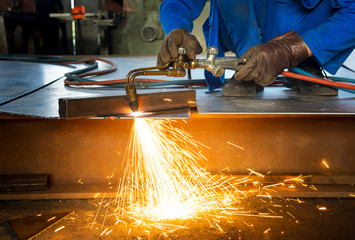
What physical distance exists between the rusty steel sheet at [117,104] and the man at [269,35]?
27 cm

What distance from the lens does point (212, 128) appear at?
5.46 feet

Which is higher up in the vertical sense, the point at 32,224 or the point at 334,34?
the point at 334,34

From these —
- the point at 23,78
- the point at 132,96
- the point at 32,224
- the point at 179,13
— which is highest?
the point at 179,13

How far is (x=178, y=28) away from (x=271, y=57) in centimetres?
54

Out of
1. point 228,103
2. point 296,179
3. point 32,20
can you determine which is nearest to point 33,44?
point 32,20

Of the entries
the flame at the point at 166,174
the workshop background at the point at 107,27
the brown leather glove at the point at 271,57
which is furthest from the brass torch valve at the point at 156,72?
the workshop background at the point at 107,27

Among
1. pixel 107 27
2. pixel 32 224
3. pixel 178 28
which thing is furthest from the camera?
pixel 107 27

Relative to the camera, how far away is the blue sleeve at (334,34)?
5.95 ft

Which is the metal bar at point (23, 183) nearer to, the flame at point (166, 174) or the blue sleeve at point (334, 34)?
the flame at point (166, 174)

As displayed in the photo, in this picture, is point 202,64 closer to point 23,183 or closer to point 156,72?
point 156,72

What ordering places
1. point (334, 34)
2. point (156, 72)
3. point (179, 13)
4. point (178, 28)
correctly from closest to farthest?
point (156, 72)
point (334, 34)
point (178, 28)
point (179, 13)

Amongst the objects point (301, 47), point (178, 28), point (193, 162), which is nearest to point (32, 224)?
point (193, 162)

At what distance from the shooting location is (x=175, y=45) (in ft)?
5.77

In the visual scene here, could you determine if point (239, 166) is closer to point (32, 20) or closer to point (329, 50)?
point (329, 50)
